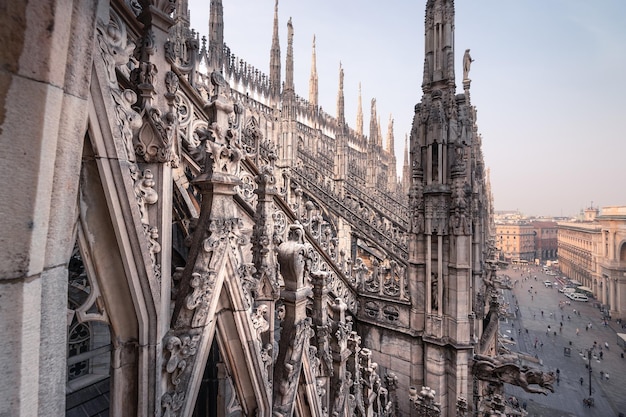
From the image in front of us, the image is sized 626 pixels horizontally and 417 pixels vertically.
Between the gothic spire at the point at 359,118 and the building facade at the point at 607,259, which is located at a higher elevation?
the gothic spire at the point at 359,118

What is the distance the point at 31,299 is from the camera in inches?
38.9

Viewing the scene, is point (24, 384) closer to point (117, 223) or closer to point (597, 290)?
point (117, 223)

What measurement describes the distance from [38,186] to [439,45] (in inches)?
347

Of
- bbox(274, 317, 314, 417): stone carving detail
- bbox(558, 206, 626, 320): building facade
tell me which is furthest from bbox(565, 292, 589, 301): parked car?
bbox(274, 317, 314, 417): stone carving detail

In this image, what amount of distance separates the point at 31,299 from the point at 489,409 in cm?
770

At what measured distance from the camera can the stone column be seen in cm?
93

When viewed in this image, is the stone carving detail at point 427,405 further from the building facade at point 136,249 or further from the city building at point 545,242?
the city building at point 545,242

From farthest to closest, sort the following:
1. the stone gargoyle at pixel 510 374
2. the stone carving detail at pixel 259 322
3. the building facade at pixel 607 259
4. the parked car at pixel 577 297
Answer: the parked car at pixel 577 297 → the building facade at pixel 607 259 → the stone gargoyle at pixel 510 374 → the stone carving detail at pixel 259 322

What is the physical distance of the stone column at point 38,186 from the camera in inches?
36.4

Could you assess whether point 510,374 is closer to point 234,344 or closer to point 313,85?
point 234,344

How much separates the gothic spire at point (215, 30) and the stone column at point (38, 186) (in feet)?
69.8

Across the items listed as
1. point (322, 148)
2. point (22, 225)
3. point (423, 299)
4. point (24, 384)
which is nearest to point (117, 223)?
point (22, 225)

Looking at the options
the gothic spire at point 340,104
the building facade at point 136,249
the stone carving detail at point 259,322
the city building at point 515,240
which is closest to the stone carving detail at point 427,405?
the building facade at point 136,249

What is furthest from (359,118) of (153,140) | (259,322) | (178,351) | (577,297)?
(178,351)
